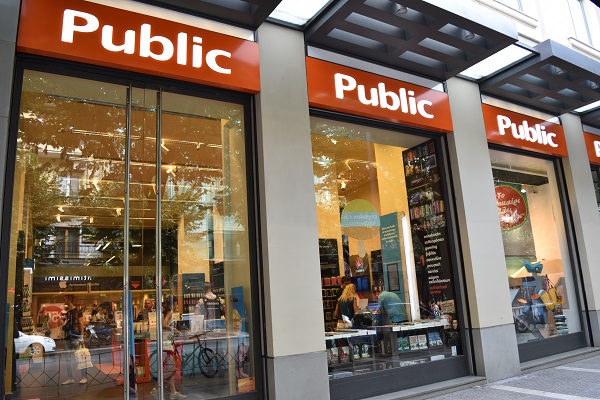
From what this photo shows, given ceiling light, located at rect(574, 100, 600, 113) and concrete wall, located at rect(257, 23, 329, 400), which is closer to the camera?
concrete wall, located at rect(257, 23, 329, 400)

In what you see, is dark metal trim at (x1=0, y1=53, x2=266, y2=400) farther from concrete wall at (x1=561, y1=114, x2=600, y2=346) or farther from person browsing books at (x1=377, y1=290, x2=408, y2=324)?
concrete wall at (x1=561, y1=114, x2=600, y2=346)

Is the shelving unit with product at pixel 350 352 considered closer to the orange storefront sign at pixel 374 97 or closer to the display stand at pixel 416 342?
the display stand at pixel 416 342

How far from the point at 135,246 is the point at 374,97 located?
3923mm

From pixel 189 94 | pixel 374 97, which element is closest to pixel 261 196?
pixel 189 94

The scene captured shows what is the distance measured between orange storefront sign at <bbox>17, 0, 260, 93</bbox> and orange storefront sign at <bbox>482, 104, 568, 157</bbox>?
4.73 m

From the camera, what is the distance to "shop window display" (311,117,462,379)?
693cm

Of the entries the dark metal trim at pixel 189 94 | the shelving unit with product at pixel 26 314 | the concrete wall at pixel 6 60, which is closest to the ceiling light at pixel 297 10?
the dark metal trim at pixel 189 94

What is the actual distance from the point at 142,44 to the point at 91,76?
0.66m

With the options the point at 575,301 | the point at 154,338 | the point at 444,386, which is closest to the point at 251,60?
the point at 154,338

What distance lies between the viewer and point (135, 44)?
5.12 metres

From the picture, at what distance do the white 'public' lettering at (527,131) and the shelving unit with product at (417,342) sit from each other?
3750 mm

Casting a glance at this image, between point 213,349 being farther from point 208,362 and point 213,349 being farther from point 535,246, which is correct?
point 535,246

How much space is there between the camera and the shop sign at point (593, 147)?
399 inches

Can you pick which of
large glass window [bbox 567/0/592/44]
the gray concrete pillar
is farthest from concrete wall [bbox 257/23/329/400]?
large glass window [bbox 567/0/592/44]
